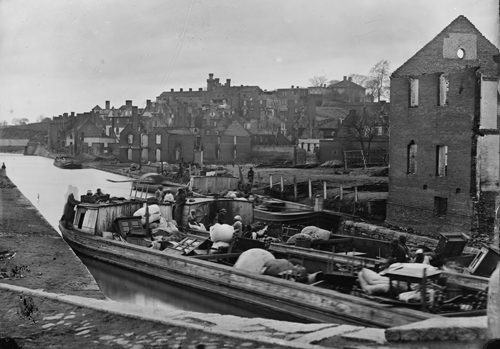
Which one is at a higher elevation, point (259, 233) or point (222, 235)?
point (222, 235)

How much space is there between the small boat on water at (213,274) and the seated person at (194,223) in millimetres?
166

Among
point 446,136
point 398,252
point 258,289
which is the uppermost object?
point 446,136

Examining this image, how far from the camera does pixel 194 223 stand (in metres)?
21.6

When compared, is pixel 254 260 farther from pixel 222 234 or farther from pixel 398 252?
pixel 398 252

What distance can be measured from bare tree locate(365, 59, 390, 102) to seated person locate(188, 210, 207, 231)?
44693mm

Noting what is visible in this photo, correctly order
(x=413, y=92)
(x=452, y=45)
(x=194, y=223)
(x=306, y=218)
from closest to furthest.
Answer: (x=194, y=223) < (x=452, y=45) < (x=413, y=92) < (x=306, y=218)

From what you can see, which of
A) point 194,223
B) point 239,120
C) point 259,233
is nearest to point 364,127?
point 239,120

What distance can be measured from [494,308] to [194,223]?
Result: 1507 cm

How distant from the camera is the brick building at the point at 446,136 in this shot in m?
20.2

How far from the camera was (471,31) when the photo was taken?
22.8 meters

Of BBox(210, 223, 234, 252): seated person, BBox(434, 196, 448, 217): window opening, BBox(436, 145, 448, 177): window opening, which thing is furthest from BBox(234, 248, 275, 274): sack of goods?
BBox(436, 145, 448, 177): window opening

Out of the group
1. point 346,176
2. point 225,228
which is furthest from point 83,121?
point 225,228

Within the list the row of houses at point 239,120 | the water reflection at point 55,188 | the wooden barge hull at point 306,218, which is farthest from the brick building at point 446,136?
the row of houses at point 239,120

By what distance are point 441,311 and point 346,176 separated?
28.4m
